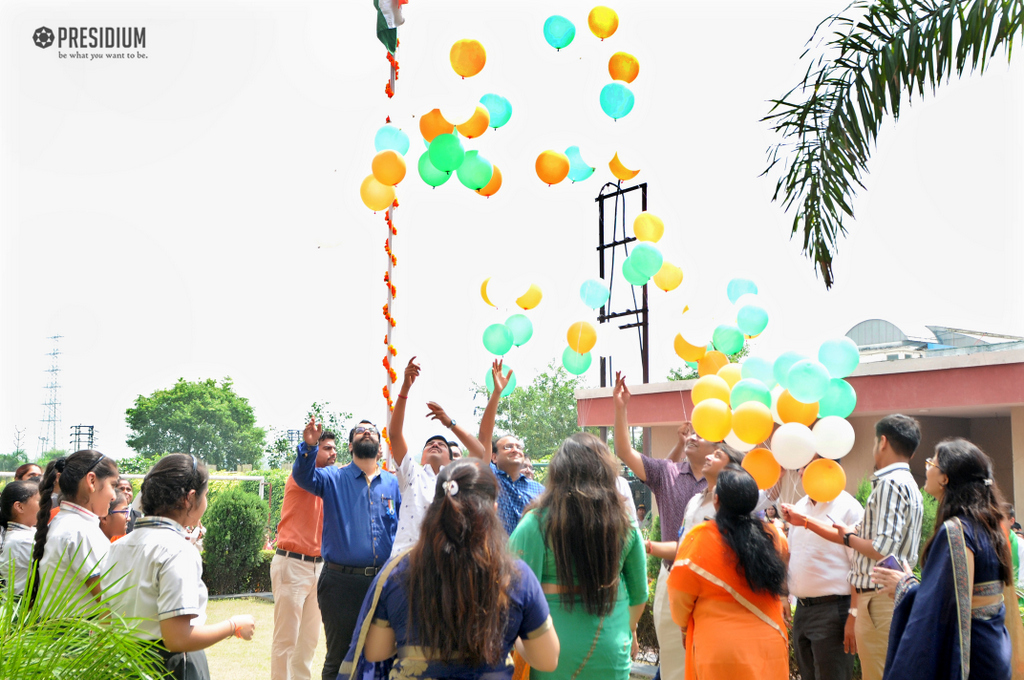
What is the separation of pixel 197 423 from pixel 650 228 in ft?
275

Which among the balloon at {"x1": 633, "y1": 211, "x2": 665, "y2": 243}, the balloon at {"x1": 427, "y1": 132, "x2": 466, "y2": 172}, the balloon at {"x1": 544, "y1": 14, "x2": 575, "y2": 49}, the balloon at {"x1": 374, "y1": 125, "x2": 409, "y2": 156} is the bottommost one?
the balloon at {"x1": 633, "y1": 211, "x2": 665, "y2": 243}

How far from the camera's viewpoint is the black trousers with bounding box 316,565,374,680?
4902 millimetres

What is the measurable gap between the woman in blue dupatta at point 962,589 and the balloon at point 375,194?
14.3 feet

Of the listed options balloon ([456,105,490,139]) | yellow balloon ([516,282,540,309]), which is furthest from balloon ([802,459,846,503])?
balloon ([456,105,490,139])

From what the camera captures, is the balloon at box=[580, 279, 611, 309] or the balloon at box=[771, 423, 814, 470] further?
the balloon at box=[580, 279, 611, 309]

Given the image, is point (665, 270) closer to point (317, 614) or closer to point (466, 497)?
point (317, 614)

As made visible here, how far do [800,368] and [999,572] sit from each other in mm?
1768

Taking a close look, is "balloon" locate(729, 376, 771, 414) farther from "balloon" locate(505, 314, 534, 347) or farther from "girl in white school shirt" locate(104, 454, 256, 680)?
"girl in white school shirt" locate(104, 454, 256, 680)

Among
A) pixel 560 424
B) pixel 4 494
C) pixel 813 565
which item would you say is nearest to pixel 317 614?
pixel 4 494

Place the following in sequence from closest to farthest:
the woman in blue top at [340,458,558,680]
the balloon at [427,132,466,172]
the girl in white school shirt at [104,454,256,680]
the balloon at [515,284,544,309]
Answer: the woman in blue top at [340,458,558,680] < the girl in white school shirt at [104,454,256,680] < the balloon at [427,132,466,172] < the balloon at [515,284,544,309]

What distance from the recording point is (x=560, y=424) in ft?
200

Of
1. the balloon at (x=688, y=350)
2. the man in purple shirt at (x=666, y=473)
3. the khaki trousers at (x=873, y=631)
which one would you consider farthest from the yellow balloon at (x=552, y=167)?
the khaki trousers at (x=873, y=631)

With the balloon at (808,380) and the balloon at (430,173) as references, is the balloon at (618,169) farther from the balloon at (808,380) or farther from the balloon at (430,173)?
the balloon at (808,380)

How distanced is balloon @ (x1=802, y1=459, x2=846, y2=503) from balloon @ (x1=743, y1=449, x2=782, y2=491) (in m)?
0.33
